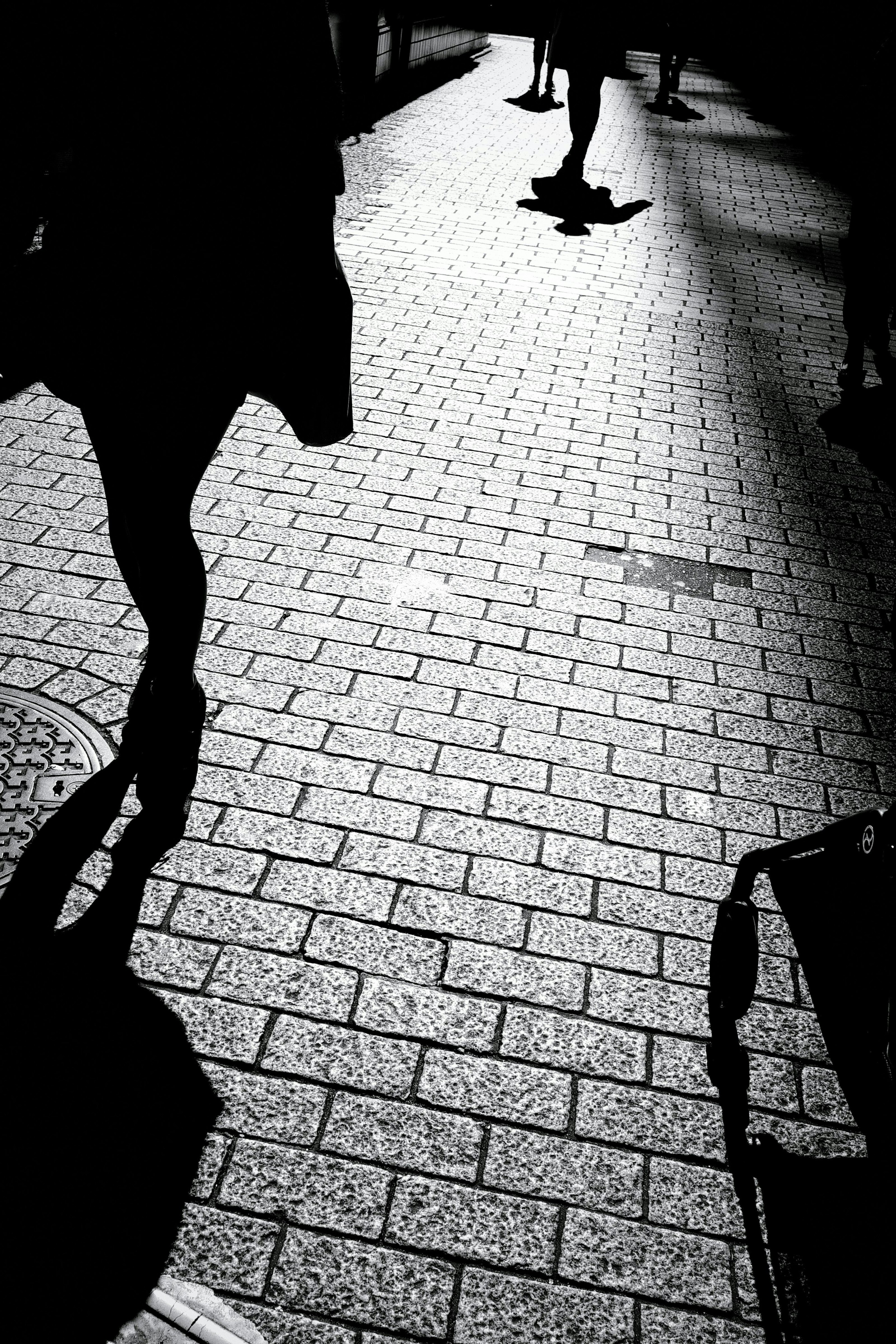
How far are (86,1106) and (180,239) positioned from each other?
198 centimetres

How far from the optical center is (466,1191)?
2.31 metres

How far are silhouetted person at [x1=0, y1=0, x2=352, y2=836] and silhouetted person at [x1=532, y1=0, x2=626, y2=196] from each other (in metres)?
9.13

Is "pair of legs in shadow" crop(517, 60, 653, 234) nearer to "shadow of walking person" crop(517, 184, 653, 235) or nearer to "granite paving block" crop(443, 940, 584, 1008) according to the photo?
"shadow of walking person" crop(517, 184, 653, 235)

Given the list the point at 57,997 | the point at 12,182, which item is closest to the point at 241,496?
the point at 12,182

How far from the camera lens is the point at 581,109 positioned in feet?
34.9

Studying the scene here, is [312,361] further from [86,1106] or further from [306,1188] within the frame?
[306,1188]

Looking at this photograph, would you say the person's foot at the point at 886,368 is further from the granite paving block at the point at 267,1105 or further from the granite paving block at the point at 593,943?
the granite paving block at the point at 267,1105

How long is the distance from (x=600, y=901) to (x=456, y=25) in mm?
19773

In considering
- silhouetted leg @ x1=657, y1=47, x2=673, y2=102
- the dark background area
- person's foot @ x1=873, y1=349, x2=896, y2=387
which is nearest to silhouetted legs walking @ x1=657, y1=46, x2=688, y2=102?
silhouetted leg @ x1=657, y1=47, x2=673, y2=102

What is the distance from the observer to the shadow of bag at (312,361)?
2.65 m

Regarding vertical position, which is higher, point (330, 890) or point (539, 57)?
point (539, 57)

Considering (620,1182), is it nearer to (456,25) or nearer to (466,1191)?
(466,1191)

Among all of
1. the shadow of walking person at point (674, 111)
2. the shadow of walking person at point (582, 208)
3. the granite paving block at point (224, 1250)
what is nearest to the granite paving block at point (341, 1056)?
the granite paving block at point (224, 1250)

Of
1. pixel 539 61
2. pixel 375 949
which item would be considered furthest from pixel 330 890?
pixel 539 61
